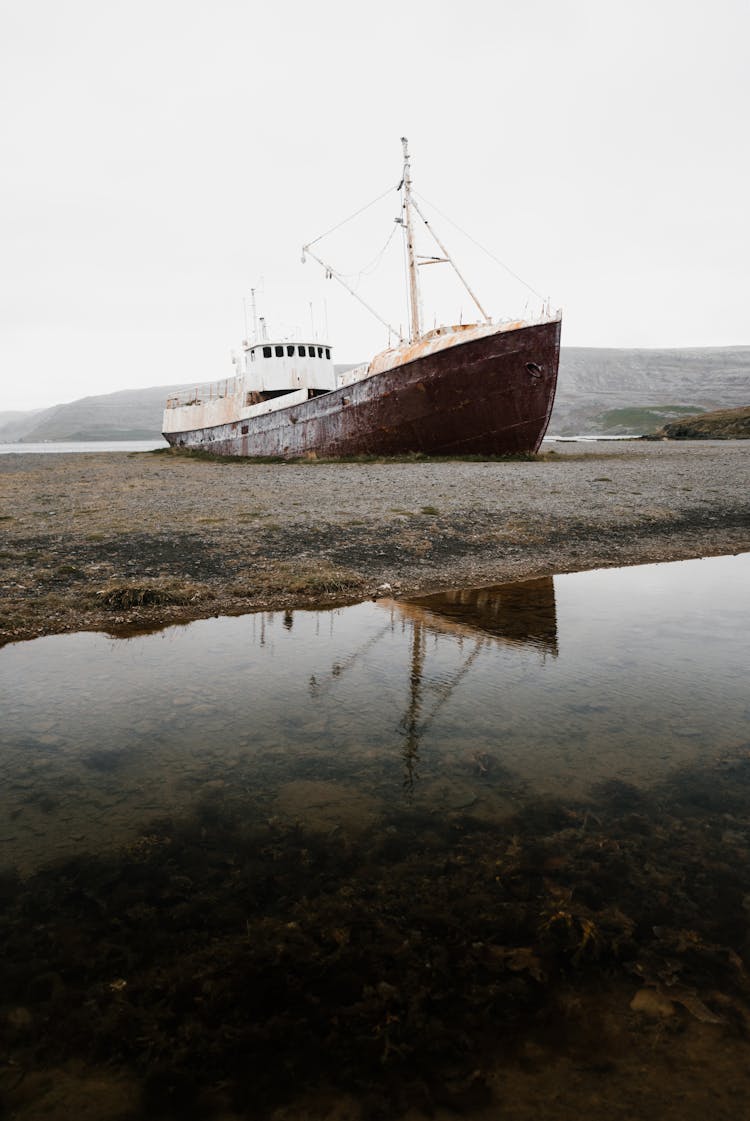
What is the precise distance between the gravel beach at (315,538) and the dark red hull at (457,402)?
885cm

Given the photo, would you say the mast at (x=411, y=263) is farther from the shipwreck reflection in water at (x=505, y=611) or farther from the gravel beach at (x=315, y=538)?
the shipwreck reflection in water at (x=505, y=611)

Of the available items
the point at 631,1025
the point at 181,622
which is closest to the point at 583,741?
the point at 631,1025

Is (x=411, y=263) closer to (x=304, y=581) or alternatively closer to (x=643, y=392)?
(x=304, y=581)

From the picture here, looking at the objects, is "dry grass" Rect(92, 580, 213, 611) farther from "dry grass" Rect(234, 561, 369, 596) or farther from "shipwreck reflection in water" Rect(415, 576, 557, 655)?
"shipwreck reflection in water" Rect(415, 576, 557, 655)

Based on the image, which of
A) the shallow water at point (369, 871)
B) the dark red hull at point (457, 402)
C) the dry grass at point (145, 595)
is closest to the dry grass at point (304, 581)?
the dry grass at point (145, 595)

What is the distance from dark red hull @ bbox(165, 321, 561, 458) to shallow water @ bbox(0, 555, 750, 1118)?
843 inches

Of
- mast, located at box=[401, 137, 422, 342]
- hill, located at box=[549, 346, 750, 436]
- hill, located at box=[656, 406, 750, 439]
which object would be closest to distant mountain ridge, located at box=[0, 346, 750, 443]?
hill, located at box=[549, 346, 750, 436]

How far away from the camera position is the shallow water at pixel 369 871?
7.26ft

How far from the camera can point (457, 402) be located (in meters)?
26.1

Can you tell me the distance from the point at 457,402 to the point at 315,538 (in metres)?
17.3

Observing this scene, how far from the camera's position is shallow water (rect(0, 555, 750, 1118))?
2.21 meters

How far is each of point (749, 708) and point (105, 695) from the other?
4.94m

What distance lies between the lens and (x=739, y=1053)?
7.10 ft

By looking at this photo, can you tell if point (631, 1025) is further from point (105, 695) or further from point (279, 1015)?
point (105, 695)
